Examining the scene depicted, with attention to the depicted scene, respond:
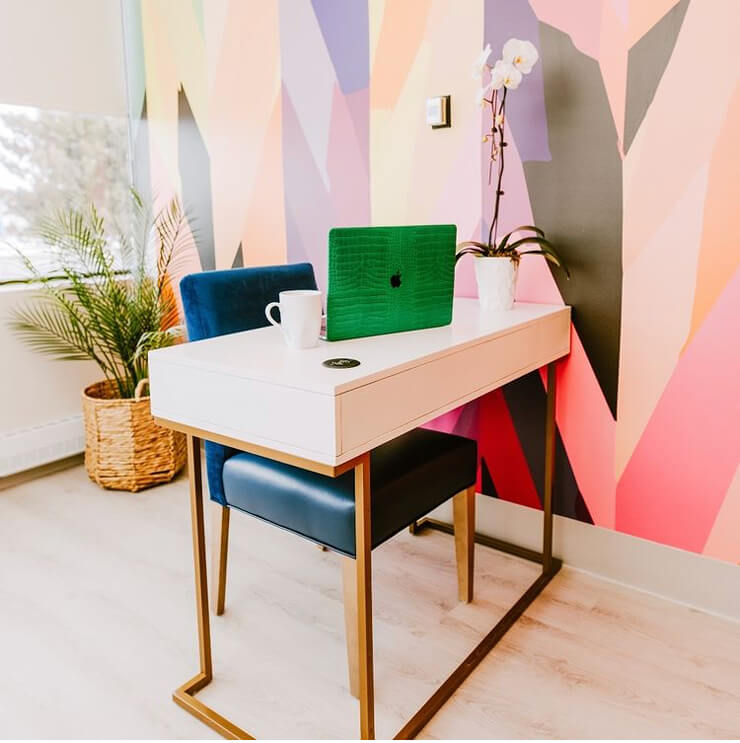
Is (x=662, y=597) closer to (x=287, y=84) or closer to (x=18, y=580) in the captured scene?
(x=18, y=580)

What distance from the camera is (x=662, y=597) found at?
1.94 meters

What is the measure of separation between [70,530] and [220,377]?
1436mm

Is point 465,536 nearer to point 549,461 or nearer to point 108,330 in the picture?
point 549,461

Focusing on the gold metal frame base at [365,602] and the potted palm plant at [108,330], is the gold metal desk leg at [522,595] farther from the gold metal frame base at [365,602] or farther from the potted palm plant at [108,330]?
the potted palm plant at [108,330]

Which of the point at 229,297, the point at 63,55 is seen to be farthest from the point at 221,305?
the point at 63,55

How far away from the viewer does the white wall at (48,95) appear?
2.69 metres

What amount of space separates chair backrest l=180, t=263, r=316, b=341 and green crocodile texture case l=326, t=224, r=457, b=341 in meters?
0.36

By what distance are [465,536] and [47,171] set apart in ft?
7.41

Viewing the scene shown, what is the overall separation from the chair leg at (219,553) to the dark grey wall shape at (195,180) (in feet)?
4.80

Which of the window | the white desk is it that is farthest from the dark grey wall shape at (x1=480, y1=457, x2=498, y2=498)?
the window

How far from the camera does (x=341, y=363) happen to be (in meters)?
1.27

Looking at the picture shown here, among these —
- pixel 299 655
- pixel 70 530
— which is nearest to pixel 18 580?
pixel 70 530

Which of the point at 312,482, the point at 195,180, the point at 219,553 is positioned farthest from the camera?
the point at 195,180

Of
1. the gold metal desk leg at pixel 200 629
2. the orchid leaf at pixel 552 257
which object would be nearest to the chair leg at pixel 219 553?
the gold metal desk leg at pixel 200 629
